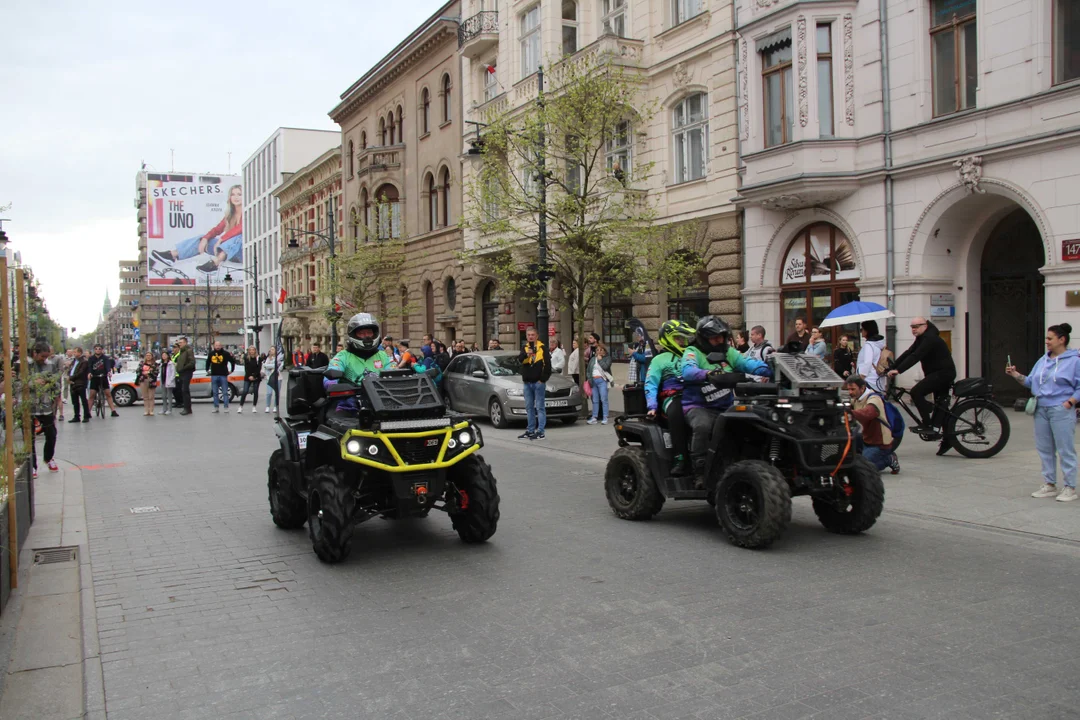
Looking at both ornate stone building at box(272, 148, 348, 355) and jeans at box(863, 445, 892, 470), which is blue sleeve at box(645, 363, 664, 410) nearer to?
jeans at box(863, 445, 892, 470)

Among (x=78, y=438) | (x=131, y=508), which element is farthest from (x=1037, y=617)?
(x=78, y=438)

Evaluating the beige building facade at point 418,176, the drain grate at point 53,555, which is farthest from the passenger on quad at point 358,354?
the beige building facade at point 418,176

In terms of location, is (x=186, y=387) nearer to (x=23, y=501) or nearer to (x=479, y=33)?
(x=23, y=501)

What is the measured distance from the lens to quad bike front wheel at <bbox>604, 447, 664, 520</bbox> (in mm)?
8102

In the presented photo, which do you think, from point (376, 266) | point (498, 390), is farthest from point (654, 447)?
point (376, 266)

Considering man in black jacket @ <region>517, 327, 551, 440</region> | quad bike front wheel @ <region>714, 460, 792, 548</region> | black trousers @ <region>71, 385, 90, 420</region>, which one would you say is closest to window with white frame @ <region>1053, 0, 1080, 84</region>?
man in black jacket @ <region>517, 327, 551, 440</region>

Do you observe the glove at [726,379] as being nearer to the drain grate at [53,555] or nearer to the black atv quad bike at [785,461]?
the black atv quad bike at [785,461]

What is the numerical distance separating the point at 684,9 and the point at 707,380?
18.5m

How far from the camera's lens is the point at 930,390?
11.4 metres

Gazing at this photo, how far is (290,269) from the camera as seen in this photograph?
7062cm

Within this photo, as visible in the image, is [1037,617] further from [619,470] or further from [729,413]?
[619,470]

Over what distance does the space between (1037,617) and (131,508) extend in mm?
8173

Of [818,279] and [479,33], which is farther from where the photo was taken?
[479,33]

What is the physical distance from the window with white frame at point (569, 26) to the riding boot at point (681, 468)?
2194cm
